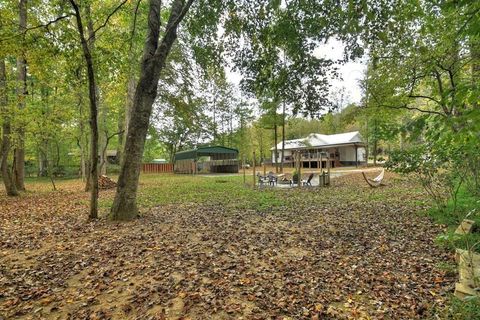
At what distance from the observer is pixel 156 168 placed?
106ft

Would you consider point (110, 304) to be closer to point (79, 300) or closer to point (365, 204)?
point (79, 300)

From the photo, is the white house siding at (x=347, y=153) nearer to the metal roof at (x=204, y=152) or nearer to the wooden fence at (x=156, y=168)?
the metal roof at (x=204, y=152)

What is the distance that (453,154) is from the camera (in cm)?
503

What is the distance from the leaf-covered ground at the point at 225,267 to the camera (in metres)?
2.82

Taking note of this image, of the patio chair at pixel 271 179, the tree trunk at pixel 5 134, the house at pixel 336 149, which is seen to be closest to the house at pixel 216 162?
the house at pixel 336 149

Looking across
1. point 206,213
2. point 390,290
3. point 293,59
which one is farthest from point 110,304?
point 293,59

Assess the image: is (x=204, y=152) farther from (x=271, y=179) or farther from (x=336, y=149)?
(x=336, y=149)

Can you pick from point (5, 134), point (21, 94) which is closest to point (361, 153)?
point (21, 94)

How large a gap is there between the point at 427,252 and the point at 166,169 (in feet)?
104

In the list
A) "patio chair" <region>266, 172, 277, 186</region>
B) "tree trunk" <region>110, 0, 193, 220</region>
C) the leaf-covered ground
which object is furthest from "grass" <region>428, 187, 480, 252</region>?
"patio chair" <region>266, 172, 277, 186</region>

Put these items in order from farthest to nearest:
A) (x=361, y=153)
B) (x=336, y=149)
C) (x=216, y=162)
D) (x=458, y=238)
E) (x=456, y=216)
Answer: (x=336, y=149)
(x=361, y=153)
(x=216, y=162)
(x=456, y=216)
(x=458, y=238)

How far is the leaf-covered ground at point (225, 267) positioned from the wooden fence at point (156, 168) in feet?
83.8

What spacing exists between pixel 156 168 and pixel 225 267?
99.9ft

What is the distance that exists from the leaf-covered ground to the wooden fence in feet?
83.8
